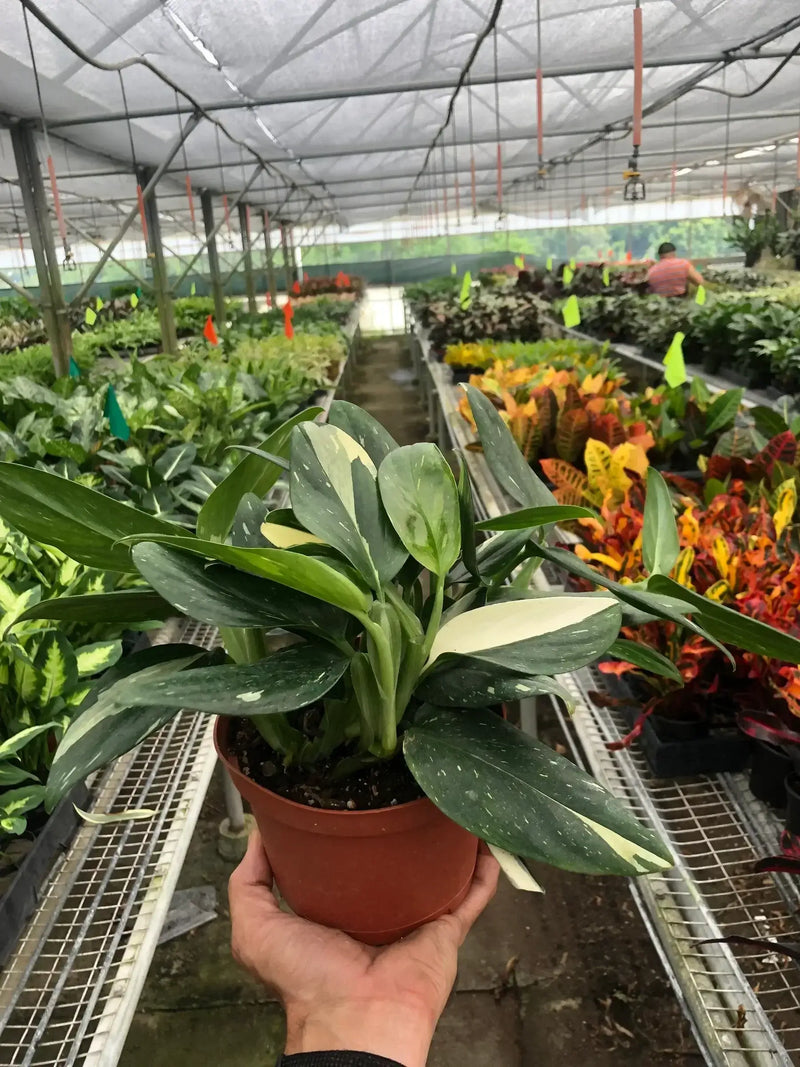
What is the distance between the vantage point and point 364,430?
0.80m

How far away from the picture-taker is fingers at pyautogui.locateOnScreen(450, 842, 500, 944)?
31.1 inches

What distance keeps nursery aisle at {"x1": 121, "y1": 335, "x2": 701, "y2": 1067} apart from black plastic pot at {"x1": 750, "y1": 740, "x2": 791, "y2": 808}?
790 mm

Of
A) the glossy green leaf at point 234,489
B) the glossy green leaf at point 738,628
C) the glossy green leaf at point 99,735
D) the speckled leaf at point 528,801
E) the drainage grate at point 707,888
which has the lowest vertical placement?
the drainage grate at point 707,888

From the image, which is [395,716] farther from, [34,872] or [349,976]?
[34,872]

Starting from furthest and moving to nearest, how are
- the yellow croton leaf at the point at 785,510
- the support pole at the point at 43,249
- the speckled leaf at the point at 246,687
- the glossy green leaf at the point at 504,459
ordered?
the support pole at the point at 43,249
the yellow croton leaf at the point at 785,510
the glossy green leaf at the point at 504,459
the speckled leaf at the point at 246,687

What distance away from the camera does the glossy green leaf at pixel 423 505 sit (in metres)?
0.61

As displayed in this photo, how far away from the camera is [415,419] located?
22.8ft

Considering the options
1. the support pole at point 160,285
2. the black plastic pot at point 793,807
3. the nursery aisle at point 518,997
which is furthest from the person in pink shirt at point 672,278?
the black plastic pot at point 793,807

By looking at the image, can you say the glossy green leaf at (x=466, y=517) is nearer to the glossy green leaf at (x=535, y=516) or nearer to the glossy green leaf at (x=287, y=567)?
the glossy green leaf at (x=535, y=516)

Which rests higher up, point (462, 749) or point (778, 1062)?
point (462, 749)

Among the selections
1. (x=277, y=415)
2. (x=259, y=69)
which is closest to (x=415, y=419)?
(x=259, y=69)

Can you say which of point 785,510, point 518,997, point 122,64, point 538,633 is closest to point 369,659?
point 538,633

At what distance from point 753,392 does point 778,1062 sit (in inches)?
121

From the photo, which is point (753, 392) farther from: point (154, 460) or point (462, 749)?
point (462, 749)
